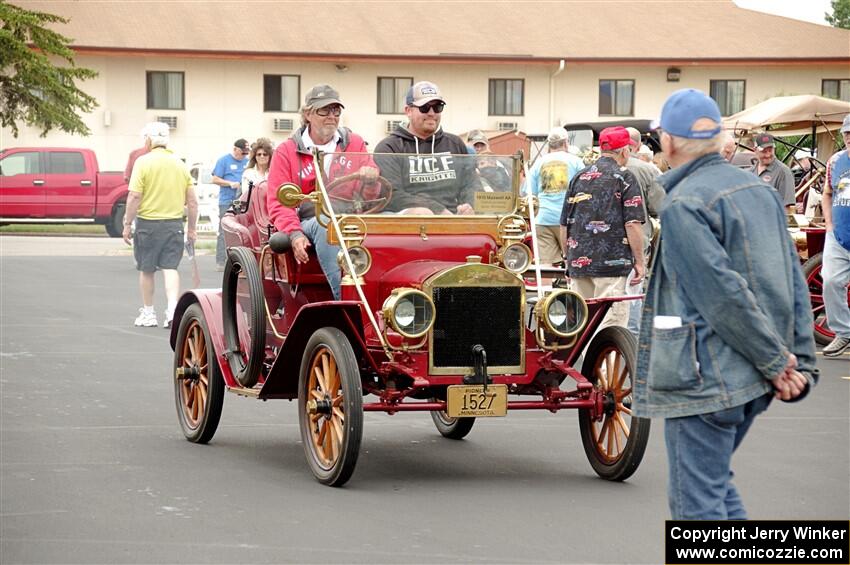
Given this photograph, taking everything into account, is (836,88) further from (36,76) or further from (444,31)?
(36,76)

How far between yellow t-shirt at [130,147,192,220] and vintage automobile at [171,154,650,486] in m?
6.38

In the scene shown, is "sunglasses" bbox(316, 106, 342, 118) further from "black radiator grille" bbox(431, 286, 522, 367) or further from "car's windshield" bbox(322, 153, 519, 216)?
"black radiator grille" bbox(431, 286, 522, 367)

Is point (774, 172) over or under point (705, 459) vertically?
over

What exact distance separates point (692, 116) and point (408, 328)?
2.88 m

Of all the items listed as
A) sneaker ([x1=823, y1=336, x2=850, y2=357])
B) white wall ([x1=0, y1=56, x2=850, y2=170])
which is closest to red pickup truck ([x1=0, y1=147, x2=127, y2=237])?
white wall ([x1=0, y1=56, x2=850, y2=170])

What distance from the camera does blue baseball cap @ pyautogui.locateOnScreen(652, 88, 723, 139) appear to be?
4871mm

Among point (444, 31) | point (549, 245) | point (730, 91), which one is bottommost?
point (549, 245)

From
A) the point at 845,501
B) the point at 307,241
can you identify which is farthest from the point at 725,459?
the point at 307,241

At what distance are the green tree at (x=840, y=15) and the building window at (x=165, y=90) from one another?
152ft

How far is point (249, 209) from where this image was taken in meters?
9.22

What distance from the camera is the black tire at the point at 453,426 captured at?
29.9 feet

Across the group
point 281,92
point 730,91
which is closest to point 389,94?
point 281,92

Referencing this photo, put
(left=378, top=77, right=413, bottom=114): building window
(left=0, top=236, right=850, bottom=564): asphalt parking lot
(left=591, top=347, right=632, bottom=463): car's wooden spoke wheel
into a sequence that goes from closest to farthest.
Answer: (left=0, top=236, right=850, bottom=564): asphalt parking lot, (left=591, top=347, right=632, bottom=463): car's wooden spoke wheel, (left=378, top=77, right=413, bottom=114): building window

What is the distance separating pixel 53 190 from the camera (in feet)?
119
